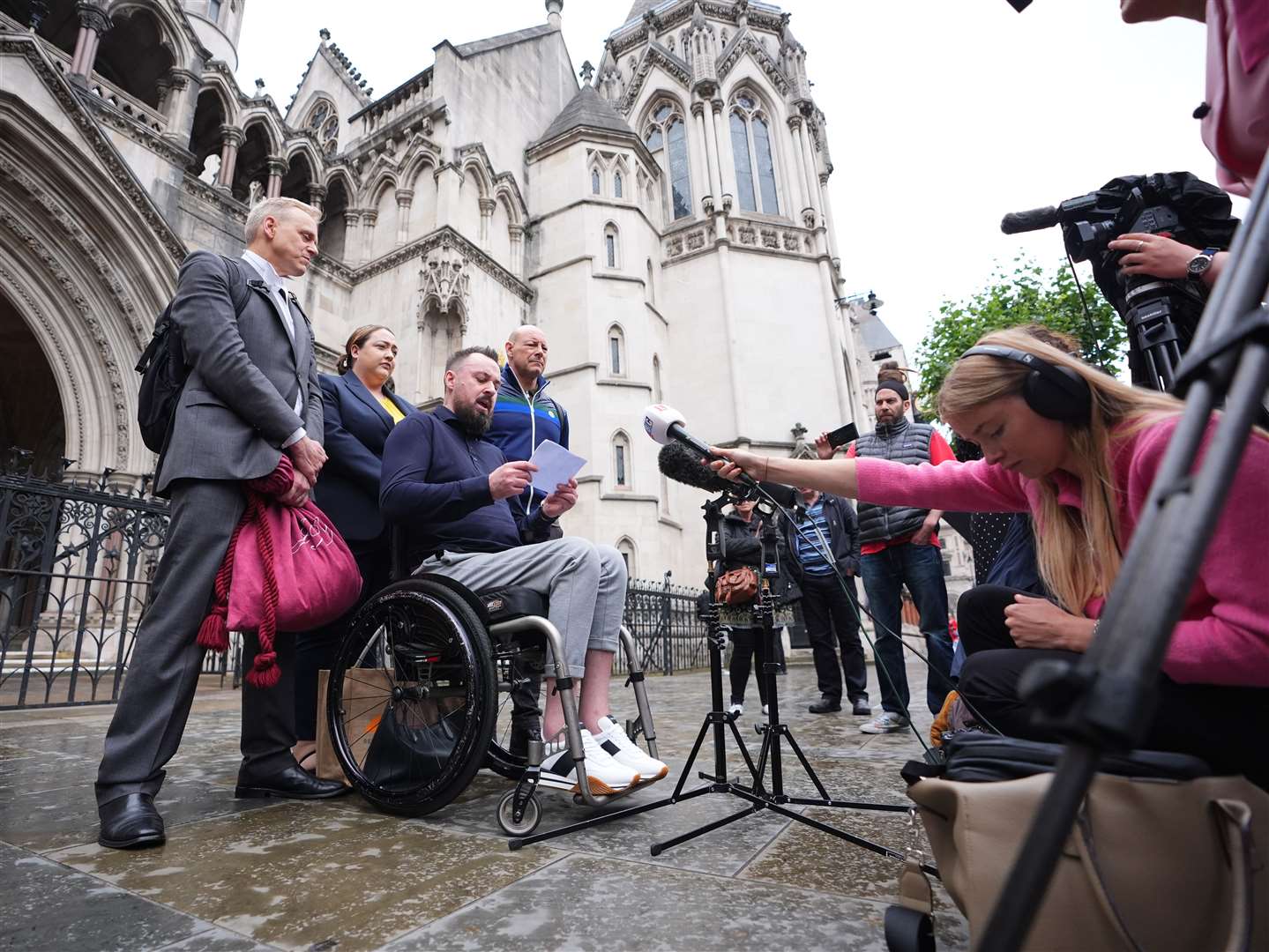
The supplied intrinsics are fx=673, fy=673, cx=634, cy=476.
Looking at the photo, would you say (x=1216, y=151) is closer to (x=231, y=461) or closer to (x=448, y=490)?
(x=448, y=490)

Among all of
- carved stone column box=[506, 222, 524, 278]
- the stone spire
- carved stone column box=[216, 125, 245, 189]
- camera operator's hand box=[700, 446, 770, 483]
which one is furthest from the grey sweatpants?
the stone spire

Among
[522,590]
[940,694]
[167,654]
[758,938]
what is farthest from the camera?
[940,694]

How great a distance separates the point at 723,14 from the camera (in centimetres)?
2416

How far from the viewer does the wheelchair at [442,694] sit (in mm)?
2043

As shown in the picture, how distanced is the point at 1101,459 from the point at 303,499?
2.47 m

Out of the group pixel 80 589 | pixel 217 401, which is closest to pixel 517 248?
pixel 80 589

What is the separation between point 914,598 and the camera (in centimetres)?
439

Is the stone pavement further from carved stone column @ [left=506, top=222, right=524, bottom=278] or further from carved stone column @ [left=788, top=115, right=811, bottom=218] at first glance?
carved stone column @ [left=788, top=115, right=811, bottom=218]

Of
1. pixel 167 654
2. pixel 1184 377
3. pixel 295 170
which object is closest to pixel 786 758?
pixel 167 654

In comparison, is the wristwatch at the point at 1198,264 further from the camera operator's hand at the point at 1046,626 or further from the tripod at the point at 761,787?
the tripod at the point at 761,787

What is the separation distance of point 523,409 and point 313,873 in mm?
2166

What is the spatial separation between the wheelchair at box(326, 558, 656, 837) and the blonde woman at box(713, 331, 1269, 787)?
129 cm

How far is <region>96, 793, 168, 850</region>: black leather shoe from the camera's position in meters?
1.86

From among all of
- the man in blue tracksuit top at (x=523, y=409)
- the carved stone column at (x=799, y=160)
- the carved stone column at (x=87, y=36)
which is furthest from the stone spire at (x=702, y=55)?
the man in blue tracksuit top at (x=523, y=409)
